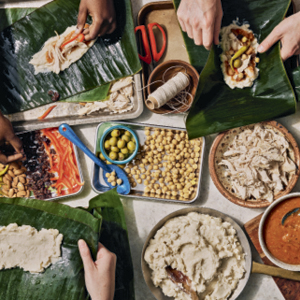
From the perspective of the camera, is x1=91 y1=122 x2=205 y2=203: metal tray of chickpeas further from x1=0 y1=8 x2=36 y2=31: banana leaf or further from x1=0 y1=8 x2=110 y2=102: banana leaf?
x1=0 y1=8 x2=36 y2=31: banana leaf

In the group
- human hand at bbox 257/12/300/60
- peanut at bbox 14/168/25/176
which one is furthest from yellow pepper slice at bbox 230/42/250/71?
peanut at bbox 14/168/25/176

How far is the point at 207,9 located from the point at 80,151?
1779 millimetres

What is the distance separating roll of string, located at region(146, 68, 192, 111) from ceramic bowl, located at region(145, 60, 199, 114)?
3 cm

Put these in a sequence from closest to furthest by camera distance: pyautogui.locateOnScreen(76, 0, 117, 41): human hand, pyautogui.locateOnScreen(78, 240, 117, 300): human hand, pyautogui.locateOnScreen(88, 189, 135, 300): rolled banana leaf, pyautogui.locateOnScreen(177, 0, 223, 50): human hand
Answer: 1. pyautogui.locateOnScreen(177, 0, 223, 50): human hand
2. pyautogui.locateOnScreen(78, 240, 117, 300): human hand
3. pyautogui.locateOnScreen(76, 0, 117, 41): human hand
4. pyautogui.locateOnScreen(88, 189, 135, 300): rolled banana leaf

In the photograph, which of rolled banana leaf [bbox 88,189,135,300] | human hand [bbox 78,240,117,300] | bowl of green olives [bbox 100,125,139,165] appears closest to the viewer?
human hand [bbox 78,240,117,300]

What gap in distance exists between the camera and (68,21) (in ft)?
8.52

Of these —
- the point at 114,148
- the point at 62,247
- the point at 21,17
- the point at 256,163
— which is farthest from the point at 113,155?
the point at 21,17

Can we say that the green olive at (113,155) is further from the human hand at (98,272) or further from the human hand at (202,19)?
the human hand at (202,19)

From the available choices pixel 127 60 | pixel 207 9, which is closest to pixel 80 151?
pixel 127 60

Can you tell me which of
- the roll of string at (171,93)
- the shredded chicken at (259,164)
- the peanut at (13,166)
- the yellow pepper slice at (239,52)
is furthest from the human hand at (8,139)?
the yellow pepper slice at (239,52)

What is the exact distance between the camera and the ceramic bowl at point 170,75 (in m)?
2.60

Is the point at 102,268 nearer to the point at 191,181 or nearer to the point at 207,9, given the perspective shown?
the point at 191,181

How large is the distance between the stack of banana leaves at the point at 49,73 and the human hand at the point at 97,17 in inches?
3.2

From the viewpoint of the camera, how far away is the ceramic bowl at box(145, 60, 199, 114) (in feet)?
8.52
